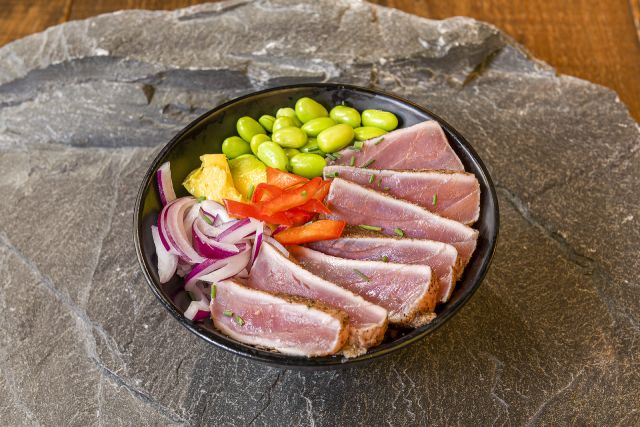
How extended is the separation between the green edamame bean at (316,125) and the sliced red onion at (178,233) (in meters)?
0.62

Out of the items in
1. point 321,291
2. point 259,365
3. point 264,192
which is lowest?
point 259,365

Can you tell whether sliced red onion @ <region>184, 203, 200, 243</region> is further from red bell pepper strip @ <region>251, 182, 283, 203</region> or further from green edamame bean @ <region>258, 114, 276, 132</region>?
green edamame bean @ <region>258, 114, 276, 132</region>

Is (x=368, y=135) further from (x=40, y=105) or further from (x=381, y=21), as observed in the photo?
(x=40, y=105)

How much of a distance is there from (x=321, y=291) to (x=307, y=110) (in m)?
0.90

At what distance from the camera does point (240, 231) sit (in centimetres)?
218

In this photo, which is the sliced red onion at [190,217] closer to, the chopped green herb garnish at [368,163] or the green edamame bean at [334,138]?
the green edamame bean at [334,138]

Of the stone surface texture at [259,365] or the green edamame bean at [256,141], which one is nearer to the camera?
the stone surface texture at [259,365]

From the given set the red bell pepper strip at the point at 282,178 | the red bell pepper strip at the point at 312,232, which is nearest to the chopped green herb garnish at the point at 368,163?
the red bell pepper strip at the point at 282,178

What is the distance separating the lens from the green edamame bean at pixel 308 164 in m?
2.45

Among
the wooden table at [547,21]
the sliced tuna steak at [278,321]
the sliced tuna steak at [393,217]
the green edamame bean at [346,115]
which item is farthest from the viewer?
the wooden table at [547,21]

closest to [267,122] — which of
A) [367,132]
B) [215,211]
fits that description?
[367,132]

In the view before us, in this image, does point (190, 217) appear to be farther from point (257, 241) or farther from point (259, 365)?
point (259, 365)

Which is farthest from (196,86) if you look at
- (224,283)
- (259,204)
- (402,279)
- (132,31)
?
(402,279)

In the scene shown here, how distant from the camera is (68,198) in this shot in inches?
116
